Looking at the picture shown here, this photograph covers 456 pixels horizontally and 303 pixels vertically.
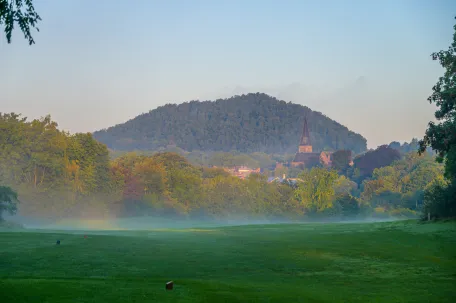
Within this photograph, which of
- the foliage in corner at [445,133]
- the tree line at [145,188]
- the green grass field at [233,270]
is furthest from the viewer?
the tree line at [145,188]

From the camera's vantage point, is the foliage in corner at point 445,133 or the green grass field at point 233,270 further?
the foliage in corner at point 445,133

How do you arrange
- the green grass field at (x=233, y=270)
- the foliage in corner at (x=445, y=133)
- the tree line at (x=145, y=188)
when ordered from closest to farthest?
the green grass field at (x=233, y=270)
the foliage in corner at (x=445, y=133)
the tree line at (x=145, y=188)

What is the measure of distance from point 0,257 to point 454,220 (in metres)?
36.5

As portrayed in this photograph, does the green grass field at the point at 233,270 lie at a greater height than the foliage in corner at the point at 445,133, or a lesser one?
lesser

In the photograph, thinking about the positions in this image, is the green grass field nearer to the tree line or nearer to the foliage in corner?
the foliage in corner

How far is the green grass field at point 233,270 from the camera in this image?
18.3m

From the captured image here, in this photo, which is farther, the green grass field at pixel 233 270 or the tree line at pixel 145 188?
the tree line at pixel 145 188

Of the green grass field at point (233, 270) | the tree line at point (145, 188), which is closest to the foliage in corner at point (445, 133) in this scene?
the green grass field at point (233, 270)

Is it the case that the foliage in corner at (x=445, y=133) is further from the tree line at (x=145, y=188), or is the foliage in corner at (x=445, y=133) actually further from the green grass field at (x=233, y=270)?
the tree line at (x=145, y=188)

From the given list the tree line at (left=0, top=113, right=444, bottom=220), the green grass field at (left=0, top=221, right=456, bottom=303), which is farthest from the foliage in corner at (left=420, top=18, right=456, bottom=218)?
the tree line at (left=0, top=113, right=444, bottom=220)

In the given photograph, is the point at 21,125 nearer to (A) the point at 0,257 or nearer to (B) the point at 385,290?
(A) the point at 0,257

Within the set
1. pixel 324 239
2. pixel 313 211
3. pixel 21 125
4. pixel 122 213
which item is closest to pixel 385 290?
pixel 324 239

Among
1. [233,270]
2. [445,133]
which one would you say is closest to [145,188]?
[445,133]

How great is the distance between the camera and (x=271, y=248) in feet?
123
